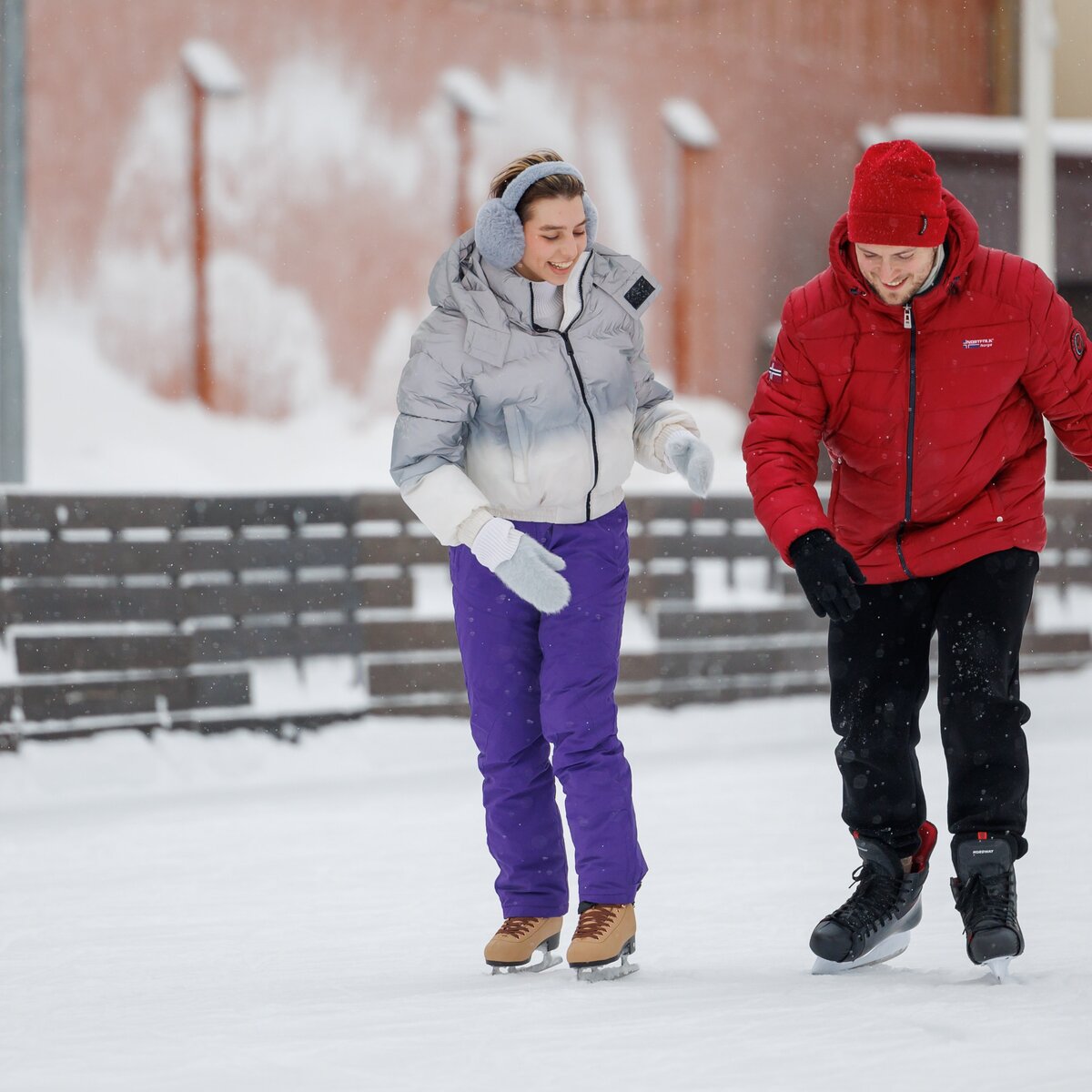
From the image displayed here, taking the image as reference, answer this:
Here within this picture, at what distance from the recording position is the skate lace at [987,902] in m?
3.10

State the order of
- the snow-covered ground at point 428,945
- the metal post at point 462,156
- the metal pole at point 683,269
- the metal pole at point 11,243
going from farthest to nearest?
the metal pole at point 683,269 → the metal post at point 462,156 → the metal pole at point 11,243 → the snow-covered ground at point 428,945

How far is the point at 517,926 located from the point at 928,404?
1146 millimetres

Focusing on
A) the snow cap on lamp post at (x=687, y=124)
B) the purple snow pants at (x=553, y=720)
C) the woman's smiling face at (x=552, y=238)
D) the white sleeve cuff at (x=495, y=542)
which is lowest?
the purple snow pants at (x=553, y=720)

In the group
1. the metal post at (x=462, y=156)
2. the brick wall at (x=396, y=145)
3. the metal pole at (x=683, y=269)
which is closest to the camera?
the brick wall at (x=396, y=145)

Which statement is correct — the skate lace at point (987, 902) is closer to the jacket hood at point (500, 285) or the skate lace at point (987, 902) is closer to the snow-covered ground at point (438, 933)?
the snow-covered ground at point (438, 933)

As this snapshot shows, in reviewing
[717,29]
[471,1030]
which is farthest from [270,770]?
[717,29]

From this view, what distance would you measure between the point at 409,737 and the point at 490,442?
4044 millimetres

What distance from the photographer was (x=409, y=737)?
7246mm

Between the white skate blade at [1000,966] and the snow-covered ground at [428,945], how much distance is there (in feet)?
0.11

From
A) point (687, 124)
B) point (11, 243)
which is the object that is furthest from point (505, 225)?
point (687, 124)

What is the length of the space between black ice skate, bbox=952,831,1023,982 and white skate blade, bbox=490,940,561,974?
2.38ft

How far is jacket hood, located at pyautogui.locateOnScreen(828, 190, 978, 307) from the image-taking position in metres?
3.14

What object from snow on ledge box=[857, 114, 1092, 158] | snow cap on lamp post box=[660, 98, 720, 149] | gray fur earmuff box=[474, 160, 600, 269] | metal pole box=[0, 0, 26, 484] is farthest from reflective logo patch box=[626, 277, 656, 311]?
snow cap on lamp post box=[660, 98, 720, 149]

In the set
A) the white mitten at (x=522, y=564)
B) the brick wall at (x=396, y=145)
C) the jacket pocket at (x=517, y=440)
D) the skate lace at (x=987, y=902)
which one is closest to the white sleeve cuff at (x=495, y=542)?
the white mitten at (x=522, y=564)
